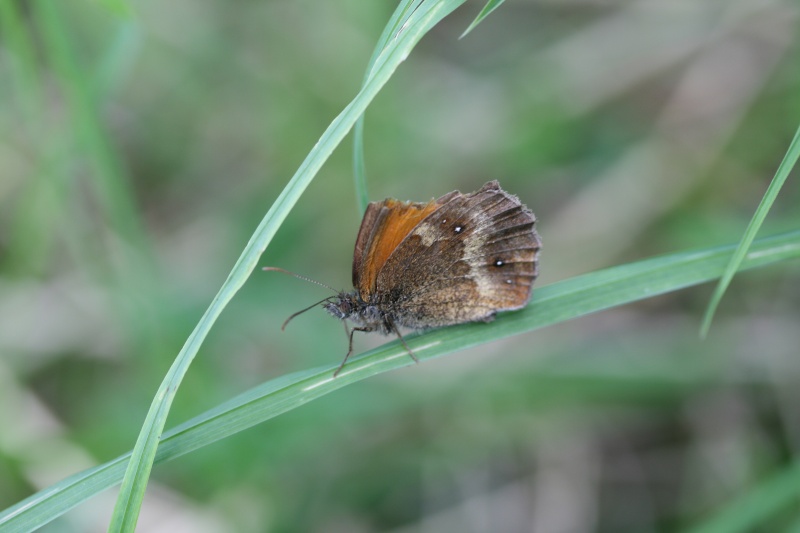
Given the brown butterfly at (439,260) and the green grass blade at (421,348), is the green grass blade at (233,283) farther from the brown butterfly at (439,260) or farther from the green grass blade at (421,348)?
the brown butterfly at (439,260)

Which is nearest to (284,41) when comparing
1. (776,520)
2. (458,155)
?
(458,155)

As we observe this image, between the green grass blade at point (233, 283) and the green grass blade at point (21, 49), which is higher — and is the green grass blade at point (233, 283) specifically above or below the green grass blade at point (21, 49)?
below

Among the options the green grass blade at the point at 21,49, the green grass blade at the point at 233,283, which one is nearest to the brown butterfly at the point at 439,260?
the green grass blade at the point at 233,283

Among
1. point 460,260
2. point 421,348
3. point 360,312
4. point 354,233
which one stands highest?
point 354,233

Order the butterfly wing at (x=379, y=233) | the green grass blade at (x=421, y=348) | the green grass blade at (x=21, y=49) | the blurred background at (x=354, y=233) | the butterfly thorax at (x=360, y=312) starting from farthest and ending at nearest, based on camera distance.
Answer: the blurred background at (x=354, y=233) → the green grass blade at (x=21, y=49) → the butterfly thorax at (x=360, y=312) → the butterfly wing at (x=379, y=233) → the green grass blade at (x=421, y=348)

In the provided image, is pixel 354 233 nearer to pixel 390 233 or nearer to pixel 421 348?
pixel 390 233

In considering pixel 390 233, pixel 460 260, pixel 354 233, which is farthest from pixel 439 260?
pixel 354 233

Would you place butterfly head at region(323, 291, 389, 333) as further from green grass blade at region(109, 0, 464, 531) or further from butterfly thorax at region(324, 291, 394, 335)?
green grass blade at region(109, 0, 464, 531)

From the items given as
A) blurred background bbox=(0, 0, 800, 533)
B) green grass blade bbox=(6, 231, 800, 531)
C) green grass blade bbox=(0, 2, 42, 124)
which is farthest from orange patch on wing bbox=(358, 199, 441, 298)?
green grass blade bbox=(0, 2, 42, 124)
